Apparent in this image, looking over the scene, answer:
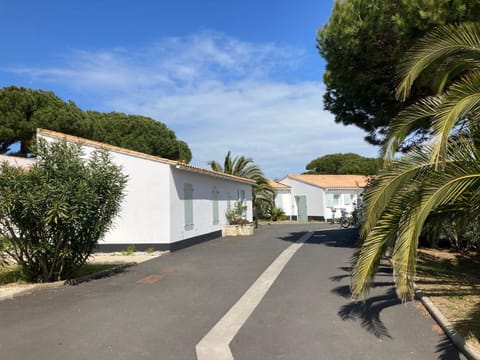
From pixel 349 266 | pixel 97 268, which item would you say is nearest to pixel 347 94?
pixel 349 266

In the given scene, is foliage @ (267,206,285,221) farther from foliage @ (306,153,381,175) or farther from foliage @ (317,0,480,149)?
foliage @ (306,153,381,175)

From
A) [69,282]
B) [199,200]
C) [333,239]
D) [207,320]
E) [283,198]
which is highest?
[283,198]


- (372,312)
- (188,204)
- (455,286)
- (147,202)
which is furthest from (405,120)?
(188,204)

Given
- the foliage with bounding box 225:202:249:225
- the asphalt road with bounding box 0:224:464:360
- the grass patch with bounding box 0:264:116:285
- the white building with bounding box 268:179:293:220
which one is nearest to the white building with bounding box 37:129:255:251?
the grass patch with bounding box 0:264:116:285

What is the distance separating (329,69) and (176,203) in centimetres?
678

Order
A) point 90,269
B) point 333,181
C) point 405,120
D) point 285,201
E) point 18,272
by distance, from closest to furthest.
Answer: point 405,120 < point 18,272 < point 90,269 < point 333,181 < point 285,201

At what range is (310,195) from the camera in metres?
35.7

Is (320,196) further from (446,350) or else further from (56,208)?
(446,350)

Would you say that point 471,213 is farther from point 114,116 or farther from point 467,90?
point 114,116

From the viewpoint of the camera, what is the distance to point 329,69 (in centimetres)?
1258

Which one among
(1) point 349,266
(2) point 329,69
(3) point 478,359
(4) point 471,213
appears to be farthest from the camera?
(2) point 329,69

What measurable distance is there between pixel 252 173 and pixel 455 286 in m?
21.4

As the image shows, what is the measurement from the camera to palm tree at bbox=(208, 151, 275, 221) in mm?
27375

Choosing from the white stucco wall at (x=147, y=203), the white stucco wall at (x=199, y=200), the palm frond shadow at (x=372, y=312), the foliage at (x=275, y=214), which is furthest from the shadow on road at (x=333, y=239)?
the foliage at (x=275, y=214)
